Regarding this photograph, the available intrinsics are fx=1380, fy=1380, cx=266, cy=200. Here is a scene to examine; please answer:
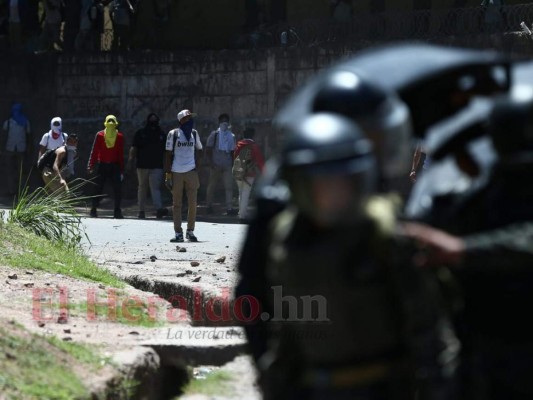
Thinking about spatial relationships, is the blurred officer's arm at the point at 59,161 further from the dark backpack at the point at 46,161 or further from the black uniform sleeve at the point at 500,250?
the black uniform sleeve at the point at 500,250

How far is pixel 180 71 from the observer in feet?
77.9

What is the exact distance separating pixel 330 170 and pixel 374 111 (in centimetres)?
34

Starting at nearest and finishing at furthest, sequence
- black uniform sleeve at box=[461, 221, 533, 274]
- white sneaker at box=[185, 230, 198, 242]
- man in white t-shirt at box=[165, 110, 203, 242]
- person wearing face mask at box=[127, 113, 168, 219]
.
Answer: black uniform sleeve at box=[461, 221, 533, 274]
man in white t-shirt at box=[165, 110, 203, 242]
white sneaker at box=[185, 230, 198, 242]
person wearing face mask at box=[127, 113, 168, 219]

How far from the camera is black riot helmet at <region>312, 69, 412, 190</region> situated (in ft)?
11.0

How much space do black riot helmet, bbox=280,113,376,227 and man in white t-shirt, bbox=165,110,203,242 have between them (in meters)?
11.6

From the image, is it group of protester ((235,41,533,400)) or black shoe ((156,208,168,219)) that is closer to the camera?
group of protester ((235,41,533,400))

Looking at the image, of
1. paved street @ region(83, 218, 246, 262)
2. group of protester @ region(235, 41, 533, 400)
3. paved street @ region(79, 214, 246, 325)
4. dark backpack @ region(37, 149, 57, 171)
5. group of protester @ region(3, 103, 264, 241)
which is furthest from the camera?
dark backpack @ region(37, 149, 57, 171)

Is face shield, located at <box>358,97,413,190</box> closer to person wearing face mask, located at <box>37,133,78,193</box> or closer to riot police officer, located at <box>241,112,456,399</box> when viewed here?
riot police officer, located at <box>241,112,456,399</box>

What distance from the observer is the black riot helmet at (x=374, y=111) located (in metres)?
3.34

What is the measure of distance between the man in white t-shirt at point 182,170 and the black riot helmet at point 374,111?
1133 centimetres

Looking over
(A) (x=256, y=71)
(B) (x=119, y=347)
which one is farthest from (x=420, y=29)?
(B) (x=119, y=347)

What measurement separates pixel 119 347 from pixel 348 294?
4226mm

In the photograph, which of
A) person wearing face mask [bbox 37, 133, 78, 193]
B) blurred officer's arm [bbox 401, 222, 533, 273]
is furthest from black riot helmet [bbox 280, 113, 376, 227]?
person wearing face mask [bbox 37, 133, 78, 193]

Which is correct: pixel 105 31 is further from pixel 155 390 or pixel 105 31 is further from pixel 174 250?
pixel 155 390
